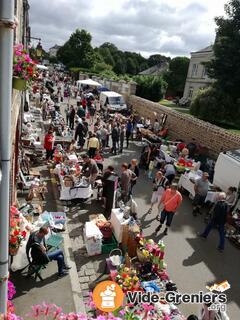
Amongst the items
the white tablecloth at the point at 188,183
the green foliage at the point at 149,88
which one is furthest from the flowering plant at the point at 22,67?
the green foliage at the point at 149,88

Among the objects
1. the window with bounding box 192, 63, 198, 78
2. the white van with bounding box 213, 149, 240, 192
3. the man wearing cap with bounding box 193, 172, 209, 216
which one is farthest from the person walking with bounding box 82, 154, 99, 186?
the window with bounding box 192, 63, 198, 78

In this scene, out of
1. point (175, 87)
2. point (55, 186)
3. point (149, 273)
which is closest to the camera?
point (149, 273)

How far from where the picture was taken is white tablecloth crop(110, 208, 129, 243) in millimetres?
8419

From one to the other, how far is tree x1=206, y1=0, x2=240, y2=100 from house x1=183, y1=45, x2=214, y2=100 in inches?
966

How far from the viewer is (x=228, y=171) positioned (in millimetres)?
12297

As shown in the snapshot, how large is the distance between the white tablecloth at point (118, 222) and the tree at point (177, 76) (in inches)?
1979

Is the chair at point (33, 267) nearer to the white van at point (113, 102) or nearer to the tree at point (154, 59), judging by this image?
the white van at point (113, 102)

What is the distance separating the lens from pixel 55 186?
11836mm

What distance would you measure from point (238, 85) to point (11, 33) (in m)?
23.2

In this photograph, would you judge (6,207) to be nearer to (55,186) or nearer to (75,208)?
(75,208)

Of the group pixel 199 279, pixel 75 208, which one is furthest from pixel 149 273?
pixel 75 208

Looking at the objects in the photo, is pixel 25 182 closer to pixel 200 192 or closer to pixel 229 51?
pixel 200 192

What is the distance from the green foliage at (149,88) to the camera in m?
32.8

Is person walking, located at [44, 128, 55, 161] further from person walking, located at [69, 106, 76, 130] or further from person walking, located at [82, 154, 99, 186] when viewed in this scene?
person walking, located at [69, 106, 76, 130]
